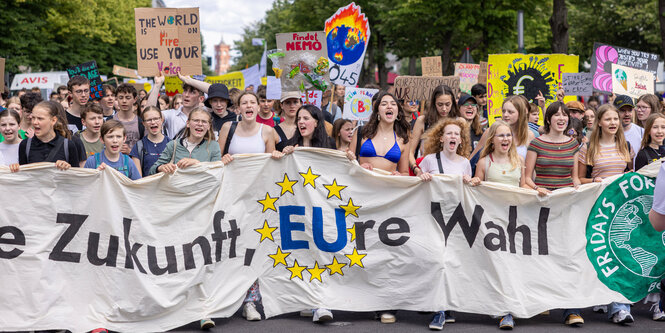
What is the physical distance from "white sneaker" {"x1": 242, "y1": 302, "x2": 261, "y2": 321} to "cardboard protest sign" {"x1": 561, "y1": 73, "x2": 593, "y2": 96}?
6904 mm

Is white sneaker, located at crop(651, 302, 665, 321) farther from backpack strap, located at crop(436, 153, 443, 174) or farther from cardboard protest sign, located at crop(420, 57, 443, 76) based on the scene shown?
cardboard protest sign, located at crop(420, 57, 443, 76)

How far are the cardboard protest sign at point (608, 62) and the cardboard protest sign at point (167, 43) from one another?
5.96 metres

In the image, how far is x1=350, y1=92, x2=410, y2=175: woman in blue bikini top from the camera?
6.89 metres

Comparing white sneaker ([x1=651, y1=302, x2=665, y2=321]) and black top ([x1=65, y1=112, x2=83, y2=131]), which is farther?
black top ([x1=65, y1=112, x2=83, y2=131])

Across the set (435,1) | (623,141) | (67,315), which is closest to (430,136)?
(623,141)

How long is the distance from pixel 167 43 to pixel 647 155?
5.87 metres

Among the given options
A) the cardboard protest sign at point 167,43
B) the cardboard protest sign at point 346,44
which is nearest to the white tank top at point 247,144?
the cardboard protest sign at point 346,44

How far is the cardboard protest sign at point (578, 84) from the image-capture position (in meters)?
11.5

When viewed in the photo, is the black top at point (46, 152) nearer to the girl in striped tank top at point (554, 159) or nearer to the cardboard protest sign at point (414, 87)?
the girl in striped tank top at point (554, 159)

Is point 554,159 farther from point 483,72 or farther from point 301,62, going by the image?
point 483,72

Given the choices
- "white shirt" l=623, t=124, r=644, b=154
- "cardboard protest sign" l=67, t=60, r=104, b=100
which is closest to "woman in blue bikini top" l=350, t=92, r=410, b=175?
"white shirt" l=623, t=124, r=644, b=154

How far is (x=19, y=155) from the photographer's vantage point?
249 inches

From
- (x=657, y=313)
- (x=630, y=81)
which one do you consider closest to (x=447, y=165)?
(x=657, y=313)

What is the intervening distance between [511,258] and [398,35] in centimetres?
2828
